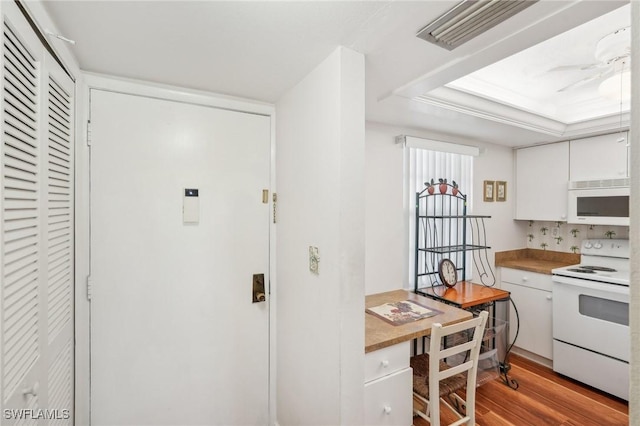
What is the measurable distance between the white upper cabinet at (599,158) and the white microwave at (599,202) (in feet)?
0.32

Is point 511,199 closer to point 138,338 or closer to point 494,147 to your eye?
point 494,147

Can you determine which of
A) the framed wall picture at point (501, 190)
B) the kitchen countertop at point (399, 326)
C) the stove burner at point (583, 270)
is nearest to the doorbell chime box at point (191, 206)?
the kitchen countertop at point (399, 326)

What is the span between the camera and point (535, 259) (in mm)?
3352

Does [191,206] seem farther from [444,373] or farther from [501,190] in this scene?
[501,190]

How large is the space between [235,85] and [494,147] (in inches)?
109

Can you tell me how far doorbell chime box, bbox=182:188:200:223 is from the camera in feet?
5.50

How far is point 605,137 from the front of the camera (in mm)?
2676

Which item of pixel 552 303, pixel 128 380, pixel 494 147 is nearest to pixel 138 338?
pixel 128 380

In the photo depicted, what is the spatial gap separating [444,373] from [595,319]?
5.74ft

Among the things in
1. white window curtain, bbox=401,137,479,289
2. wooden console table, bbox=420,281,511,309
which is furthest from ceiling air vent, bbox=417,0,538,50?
wooden console table, bbox=420,281,511,309

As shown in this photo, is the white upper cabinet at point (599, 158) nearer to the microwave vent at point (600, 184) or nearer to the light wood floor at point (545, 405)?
the microwave vent at point (600, 184)

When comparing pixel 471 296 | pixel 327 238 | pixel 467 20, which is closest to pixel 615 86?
pixel 467 20

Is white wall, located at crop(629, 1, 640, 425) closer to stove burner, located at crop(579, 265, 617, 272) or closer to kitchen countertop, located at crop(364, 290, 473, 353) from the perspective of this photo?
kitchen countertop, located at crop(364, 290, 473, 353)

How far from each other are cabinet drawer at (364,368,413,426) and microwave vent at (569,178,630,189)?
2.47m
